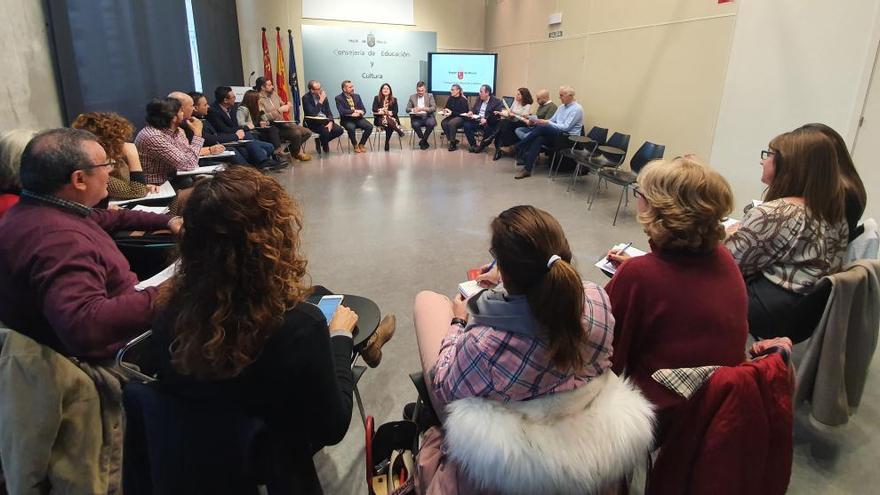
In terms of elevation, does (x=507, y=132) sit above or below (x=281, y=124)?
below

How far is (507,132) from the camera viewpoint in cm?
820

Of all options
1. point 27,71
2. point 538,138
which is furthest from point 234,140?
point 538,138

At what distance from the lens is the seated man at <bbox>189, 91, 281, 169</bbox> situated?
558cm

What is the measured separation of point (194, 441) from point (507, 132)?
7.75 m

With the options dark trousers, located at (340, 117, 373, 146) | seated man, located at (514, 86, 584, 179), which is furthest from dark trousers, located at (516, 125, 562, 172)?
dark trousers, located at (340, 117, 373, 146)

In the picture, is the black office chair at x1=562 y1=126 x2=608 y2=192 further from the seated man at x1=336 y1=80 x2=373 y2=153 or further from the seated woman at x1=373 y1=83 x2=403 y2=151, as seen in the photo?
the seated man at x1=336 y1=80 x2=373 y2=153

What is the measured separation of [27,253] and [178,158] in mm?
2668

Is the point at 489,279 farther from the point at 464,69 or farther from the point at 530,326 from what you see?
the point at 464,69

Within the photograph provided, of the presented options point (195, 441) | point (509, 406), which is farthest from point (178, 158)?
point (509, 406)

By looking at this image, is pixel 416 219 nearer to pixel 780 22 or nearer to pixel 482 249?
pixel 482 249

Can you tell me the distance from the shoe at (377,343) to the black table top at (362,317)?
0.13ft

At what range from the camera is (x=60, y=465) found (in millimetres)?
1288

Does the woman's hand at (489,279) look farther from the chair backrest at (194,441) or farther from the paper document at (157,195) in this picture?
the paper document at (157,195)


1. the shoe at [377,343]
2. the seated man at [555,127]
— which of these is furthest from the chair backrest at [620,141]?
the shoe at [377,343]
